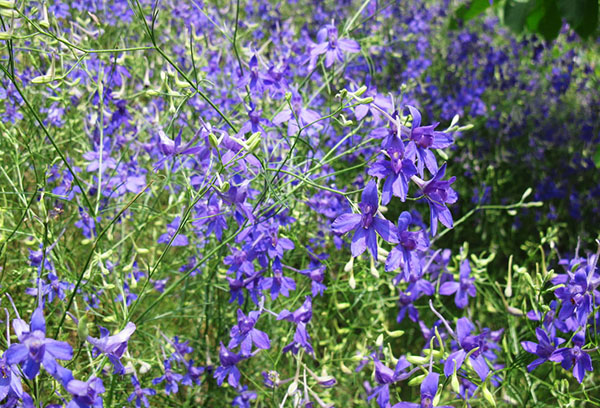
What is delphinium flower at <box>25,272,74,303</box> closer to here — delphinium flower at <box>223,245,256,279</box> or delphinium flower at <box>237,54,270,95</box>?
delphinium flower at <box>223,245,256,279</box>

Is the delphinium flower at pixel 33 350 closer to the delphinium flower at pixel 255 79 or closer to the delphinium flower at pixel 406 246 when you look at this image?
the delphinium flower at pixel 406 246

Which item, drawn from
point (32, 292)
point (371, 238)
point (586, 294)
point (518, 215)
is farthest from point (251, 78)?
point (518, 215)

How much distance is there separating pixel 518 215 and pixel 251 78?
2.24 meters

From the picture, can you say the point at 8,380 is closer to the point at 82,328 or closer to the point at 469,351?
the point at 82,328

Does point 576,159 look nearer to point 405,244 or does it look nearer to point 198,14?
point 198,14

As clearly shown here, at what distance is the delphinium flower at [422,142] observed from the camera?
3.35 feet

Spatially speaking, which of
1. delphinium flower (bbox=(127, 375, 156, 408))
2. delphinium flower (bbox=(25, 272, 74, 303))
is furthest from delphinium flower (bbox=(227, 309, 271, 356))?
delphinium flower (bbox=(25, 272, 74, 303))

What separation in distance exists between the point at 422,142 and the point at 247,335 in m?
0.64

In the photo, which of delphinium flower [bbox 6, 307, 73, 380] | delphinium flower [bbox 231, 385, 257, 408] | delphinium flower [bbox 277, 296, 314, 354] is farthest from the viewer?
delphinium flower [bbox 231, 385, 257, 408]

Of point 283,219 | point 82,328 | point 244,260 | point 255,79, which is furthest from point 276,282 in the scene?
point 82,328

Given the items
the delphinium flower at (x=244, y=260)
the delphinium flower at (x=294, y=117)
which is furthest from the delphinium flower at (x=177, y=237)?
the delphinium flower at (x=294, y=117)

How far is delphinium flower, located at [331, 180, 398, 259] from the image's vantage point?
1007 millimetres

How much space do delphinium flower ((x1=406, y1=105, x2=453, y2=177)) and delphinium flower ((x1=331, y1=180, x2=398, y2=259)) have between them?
101 mm

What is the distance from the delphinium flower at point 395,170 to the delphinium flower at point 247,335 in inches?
20.1
